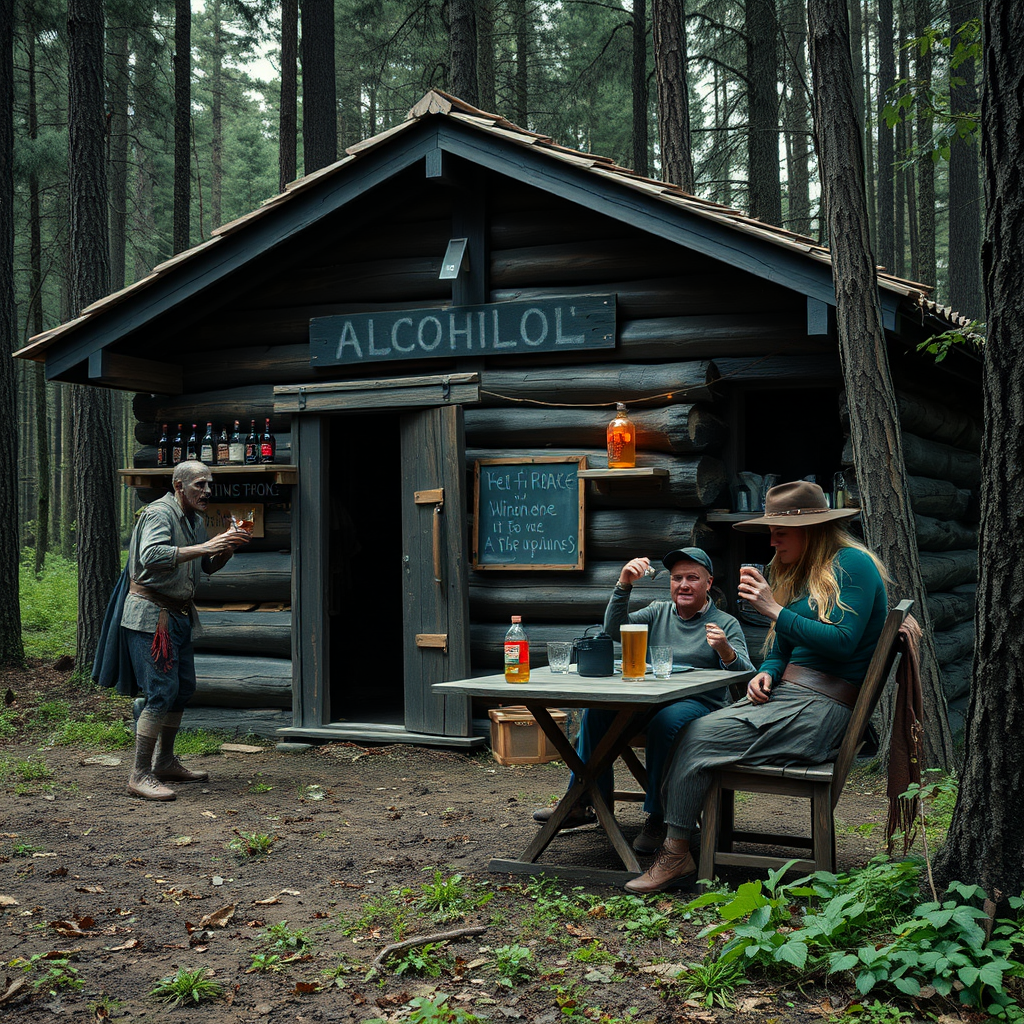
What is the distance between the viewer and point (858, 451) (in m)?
6.93

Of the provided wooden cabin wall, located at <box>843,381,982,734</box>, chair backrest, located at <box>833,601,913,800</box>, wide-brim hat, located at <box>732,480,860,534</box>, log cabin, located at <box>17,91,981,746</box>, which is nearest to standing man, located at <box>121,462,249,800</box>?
log cabin, located at <box>17,91,981,746</box>

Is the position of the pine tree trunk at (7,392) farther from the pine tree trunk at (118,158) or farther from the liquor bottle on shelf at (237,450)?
the pine tree trunk at (118,158)

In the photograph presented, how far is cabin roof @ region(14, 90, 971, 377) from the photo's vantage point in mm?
6992

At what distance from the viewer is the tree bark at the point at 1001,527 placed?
3.49 m

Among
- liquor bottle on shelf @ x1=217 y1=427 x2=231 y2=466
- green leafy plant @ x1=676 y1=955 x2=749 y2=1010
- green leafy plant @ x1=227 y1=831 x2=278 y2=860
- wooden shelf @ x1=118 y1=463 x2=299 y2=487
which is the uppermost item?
liquor bottle on shelf @ x1=217 y1=427 x2=231 y2=466

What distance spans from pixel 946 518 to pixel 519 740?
426cm

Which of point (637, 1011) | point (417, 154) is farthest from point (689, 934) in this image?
point (417, 154)

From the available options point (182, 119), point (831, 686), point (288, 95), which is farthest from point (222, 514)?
point (288, 95)

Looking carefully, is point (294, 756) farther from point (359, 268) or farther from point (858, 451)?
point (858, 451)

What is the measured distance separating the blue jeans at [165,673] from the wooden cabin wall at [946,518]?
4685mm

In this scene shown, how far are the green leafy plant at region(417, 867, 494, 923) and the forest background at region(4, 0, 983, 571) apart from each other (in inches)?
222

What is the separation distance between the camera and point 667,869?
14.9 ft

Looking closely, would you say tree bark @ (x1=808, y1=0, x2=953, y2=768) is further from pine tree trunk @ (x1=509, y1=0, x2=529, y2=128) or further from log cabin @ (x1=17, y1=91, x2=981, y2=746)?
pine tree trunk @ (x1=509, y1=0, x2=529, y2=128)

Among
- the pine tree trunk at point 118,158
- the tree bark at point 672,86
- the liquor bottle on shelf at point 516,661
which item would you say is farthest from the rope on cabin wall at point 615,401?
the pine tree trunk at point 118,158
